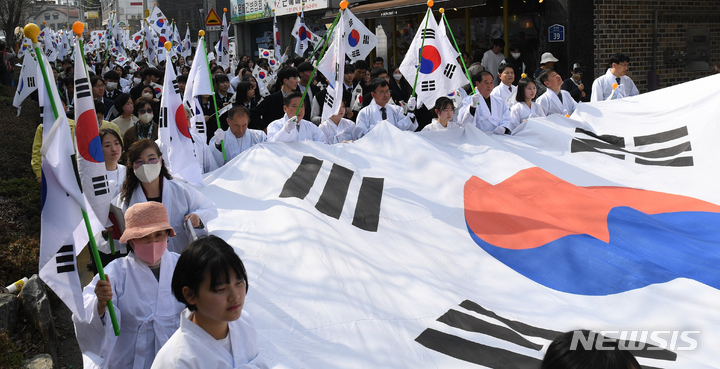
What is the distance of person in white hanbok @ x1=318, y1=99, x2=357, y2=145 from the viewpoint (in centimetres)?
654

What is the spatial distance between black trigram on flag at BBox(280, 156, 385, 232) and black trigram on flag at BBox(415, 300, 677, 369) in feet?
3.87

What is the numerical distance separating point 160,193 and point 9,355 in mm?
1348

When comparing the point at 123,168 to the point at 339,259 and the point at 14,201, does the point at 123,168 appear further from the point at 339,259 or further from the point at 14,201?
the point at 14,201

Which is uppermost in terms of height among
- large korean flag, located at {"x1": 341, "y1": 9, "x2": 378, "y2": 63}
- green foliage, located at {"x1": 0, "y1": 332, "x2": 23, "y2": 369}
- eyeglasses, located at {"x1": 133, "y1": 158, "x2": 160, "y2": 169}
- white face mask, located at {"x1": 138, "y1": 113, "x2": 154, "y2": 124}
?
large korean flag, located at {"x1": 341, "y1": 9, "x2": 378, "y2": 63}

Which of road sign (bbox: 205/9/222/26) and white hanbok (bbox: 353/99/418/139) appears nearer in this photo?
white hanbok (bbox: 353/99/418/139)

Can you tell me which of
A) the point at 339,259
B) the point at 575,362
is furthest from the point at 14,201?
the point at 575,362

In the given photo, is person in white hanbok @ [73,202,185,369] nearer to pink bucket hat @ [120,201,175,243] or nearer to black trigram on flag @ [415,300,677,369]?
pink bucket hat @ [120,201,175,243]

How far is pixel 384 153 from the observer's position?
5500mm

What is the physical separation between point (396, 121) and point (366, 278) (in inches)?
140

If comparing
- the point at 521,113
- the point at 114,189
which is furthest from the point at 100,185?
the point at 521,113

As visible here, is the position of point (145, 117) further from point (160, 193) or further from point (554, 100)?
point (554, 100)

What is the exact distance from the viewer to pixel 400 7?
1427 cm

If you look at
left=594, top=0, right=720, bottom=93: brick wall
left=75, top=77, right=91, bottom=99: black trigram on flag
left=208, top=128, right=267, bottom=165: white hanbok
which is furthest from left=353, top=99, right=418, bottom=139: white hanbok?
left=594, top=0, right=720, bottom=93: brick wall

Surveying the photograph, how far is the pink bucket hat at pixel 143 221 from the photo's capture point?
2756mm
